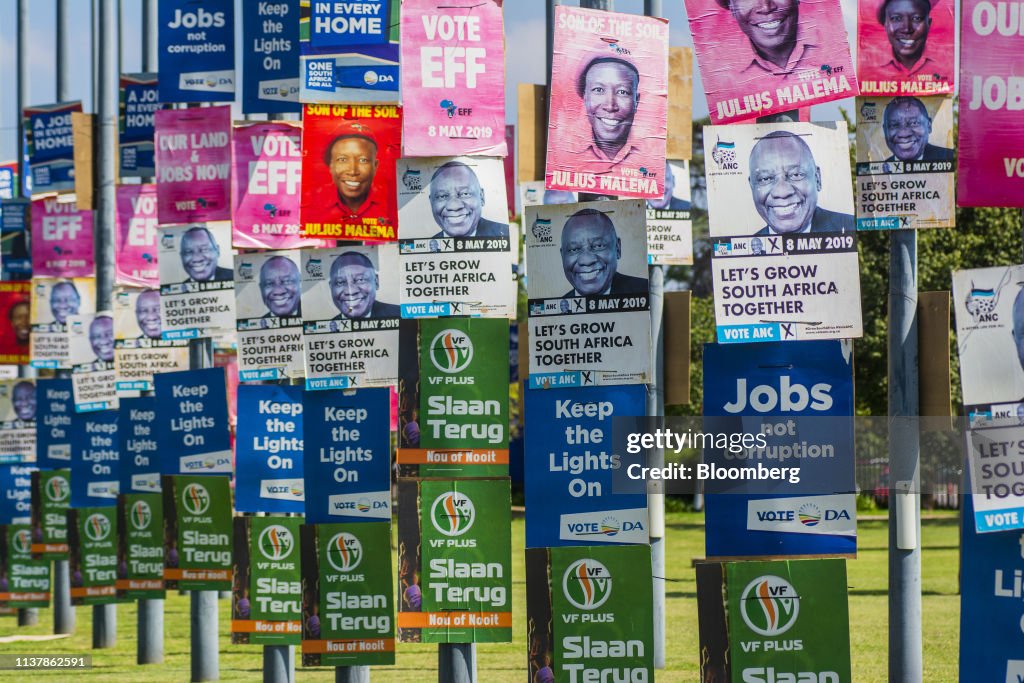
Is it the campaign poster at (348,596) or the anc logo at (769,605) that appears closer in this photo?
the anc logo at (769,605)

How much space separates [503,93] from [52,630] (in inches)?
686

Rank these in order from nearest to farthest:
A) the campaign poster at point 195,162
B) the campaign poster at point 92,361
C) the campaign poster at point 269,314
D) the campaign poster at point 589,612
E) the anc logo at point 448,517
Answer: the campaign poster at point 589,612 < the anc logo at point 448,517 < the campaign poster at point 269,314 < the campaign poster at point 195,162 < the campaign poster at point 92,361

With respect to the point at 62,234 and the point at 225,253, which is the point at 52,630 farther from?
the point at 225,253

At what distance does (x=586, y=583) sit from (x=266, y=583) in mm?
4926

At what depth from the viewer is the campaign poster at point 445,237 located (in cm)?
1051

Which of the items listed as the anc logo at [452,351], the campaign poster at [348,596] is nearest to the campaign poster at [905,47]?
the anc logo at [452,351]

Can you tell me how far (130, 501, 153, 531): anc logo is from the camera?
17.8 metres

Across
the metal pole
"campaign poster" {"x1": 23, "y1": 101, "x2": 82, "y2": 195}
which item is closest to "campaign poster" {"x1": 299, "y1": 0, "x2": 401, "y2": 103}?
the metal pole

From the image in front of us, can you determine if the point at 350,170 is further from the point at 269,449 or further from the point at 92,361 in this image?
the point at 92,361

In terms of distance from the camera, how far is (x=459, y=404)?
1048cm

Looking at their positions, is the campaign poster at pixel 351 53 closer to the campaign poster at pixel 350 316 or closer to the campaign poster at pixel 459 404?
the campaign poster at pixel 350 316

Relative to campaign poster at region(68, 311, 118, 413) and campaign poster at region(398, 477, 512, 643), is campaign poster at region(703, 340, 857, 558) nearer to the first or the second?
campaign poster at region(398, 477, 512, 643)

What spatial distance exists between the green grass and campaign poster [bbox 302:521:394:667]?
3.84 metres

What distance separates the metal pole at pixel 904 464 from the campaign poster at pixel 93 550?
11.3 metres
